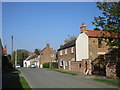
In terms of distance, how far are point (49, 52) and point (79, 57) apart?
3016 cm

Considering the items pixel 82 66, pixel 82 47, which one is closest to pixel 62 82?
pixel 82 66

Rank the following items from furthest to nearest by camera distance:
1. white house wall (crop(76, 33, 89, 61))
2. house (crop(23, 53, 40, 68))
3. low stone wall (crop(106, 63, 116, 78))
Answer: house (crop(23, 53, 40, 68)) → white house wall (crop(76, 33, 89, 61)) → low stone wall (crop(106, 63, 116, 78))

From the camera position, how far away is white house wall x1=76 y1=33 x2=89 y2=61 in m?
36.4

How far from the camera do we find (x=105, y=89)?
1316 centimetres

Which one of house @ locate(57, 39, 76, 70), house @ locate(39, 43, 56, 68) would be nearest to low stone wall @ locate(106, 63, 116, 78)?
house @ locate(57, 39, 76, 70)

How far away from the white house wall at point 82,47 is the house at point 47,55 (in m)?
29.3

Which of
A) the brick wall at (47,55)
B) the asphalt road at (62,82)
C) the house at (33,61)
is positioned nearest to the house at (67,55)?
the asphalt road at (62,82)

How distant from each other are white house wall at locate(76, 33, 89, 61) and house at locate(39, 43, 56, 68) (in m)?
29.3

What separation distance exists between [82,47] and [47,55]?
31.0 meters

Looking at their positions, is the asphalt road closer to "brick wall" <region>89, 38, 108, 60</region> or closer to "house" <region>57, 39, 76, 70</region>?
"brick wall" <region>89, 38, 108, 60</region>

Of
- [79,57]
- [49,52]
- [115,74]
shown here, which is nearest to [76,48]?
[79,57]

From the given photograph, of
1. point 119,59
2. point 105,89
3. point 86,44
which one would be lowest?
point 105,89

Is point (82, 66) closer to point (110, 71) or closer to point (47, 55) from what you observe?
point (110, 71)

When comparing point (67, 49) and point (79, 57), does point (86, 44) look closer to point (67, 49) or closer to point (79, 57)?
point (79, 57)
